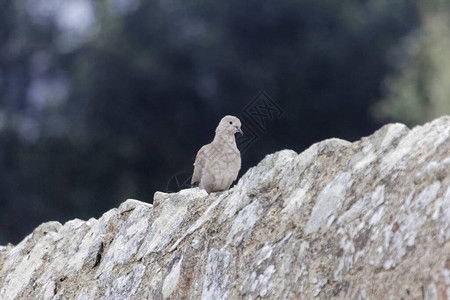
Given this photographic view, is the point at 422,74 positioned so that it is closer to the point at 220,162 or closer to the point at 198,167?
the point at 198,167

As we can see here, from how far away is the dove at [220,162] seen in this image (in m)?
7.98

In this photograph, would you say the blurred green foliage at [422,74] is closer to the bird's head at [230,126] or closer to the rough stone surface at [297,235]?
the bird's head at [230,126]

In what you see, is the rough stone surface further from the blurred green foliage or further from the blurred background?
the blurred background

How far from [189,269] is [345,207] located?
119cm

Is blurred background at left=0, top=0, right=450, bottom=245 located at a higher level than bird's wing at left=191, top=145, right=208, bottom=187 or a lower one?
higher

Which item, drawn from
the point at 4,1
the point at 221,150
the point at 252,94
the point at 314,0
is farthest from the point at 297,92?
the point at 221,150

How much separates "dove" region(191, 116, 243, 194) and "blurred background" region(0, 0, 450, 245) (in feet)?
45.3

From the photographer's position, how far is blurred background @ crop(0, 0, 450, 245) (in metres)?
24.5

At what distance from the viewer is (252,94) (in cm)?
2512

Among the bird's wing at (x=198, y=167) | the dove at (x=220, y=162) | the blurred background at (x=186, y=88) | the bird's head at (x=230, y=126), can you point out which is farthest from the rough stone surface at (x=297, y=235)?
the blurred background at (x=186, y=88)

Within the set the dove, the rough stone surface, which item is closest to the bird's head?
the dove

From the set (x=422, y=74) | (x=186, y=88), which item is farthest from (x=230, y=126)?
(x=186, y=88)

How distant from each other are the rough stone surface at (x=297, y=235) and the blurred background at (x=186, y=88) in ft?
52.3

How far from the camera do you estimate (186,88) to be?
27.0m
